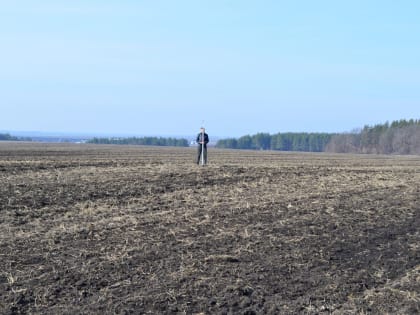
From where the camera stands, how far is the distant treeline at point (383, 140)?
103m

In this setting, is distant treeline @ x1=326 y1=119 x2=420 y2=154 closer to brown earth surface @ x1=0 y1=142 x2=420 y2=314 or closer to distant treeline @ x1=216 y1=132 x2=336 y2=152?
distant treeline @ x1=216 y1=132 x2=336 y2=152

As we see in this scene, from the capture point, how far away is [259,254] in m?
8.84

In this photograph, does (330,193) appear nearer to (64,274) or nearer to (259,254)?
(259,254)

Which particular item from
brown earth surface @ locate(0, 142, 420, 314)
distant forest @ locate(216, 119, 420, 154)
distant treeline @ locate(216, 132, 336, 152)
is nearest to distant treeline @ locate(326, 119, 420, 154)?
distant forest @ locate(216, 119, 420, 154)

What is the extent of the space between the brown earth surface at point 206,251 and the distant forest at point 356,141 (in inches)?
3618

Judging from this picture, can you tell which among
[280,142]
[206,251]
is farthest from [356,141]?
[206,251]

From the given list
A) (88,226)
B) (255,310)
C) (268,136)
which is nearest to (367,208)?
(88,226)

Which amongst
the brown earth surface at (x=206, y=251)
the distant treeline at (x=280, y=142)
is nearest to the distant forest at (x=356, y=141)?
the distant treeline at (x=280, y=142)

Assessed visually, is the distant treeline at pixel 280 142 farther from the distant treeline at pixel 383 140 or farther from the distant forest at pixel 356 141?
the distant treeline at pixel 383 140

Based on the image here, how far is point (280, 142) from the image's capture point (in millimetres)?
143375

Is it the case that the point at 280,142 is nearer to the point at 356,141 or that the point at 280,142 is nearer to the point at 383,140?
the point at 356,141

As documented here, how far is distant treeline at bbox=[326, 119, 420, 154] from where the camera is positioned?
102750mm

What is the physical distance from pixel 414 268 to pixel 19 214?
7817mm

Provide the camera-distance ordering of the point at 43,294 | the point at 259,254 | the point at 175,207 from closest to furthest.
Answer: the point at 43,294 < the point at 259,254 < the point at 175,207
